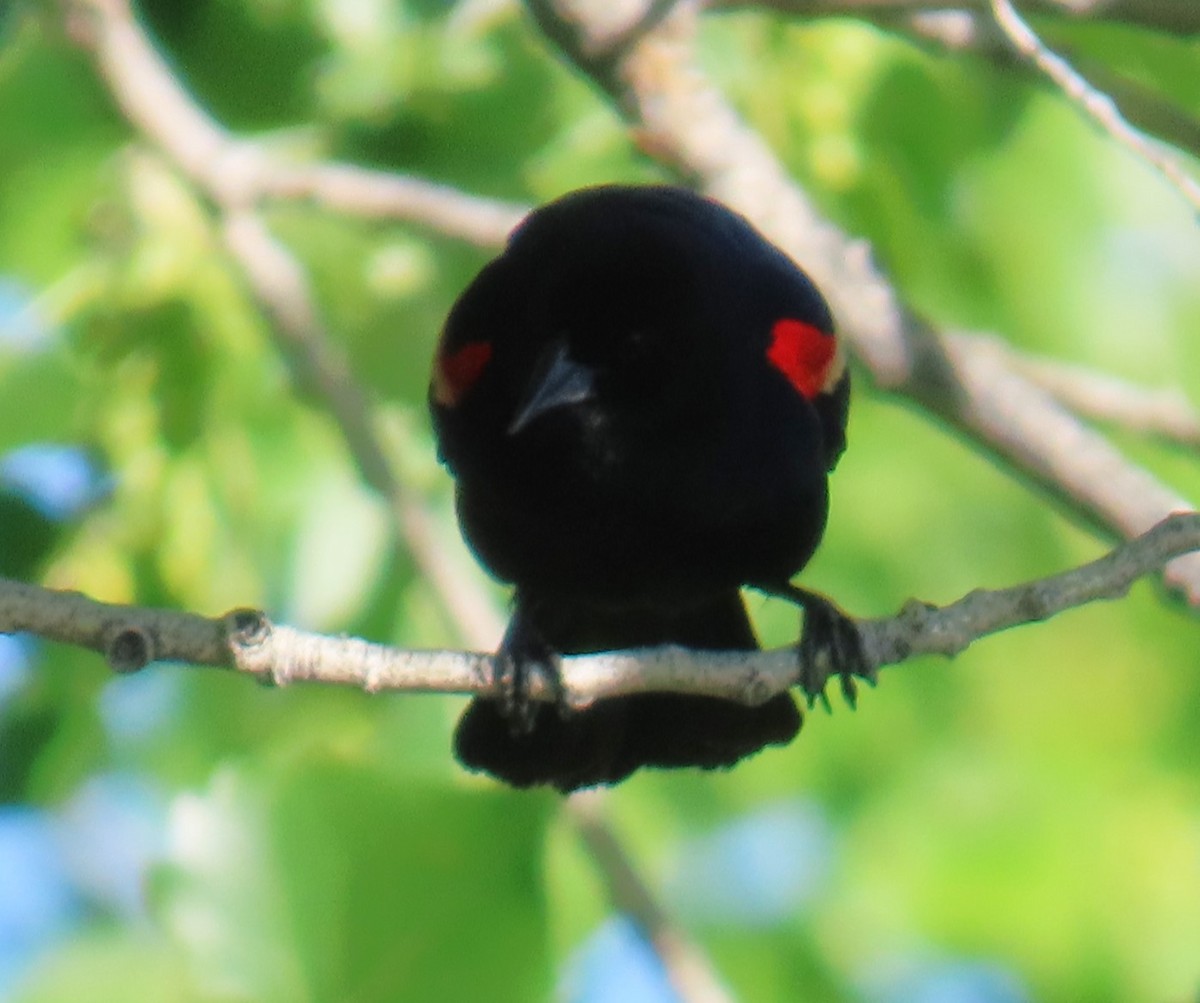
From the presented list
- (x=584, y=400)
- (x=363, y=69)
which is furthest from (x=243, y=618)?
(x=363, y=69)

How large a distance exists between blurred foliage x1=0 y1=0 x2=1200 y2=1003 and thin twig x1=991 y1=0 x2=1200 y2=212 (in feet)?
1.74

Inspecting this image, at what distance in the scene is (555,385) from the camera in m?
3.07

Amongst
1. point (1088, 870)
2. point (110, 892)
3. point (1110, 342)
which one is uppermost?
point (1110, 342)

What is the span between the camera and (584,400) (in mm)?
3160

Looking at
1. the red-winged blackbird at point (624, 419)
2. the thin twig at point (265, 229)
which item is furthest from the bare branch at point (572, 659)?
the thin twig at point (265, 229)

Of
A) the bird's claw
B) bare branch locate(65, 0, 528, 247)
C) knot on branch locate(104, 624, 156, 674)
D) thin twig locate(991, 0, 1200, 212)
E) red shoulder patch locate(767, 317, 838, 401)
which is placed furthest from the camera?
bare branch locate(65, 0, 528, 247)

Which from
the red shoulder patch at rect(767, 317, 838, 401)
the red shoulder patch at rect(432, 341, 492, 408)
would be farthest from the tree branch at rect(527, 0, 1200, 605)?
the red shoulder patch at rect(432, 341, 492, 408)

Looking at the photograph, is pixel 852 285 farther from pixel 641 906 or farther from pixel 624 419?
pixel 641 906

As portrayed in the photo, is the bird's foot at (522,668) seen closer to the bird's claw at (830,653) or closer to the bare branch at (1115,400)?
the bird's claw at (830,653)

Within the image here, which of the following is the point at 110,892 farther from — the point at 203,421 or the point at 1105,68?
the point at 1105,68

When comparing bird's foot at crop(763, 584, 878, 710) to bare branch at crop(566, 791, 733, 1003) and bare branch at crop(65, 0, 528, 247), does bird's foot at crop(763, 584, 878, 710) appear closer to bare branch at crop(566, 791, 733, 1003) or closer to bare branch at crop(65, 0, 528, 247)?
bare branch at crop(566, 791, 733, 1003)

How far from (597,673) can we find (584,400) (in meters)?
0.70

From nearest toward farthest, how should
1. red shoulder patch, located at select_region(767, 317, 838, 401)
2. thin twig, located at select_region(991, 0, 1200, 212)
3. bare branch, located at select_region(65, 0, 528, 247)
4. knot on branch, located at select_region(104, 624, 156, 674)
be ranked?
knot on branch, located at select_region(104, 624, 156, 674), thin twig, located at select_region(991, 0, 1200, 212), red shoulder patch, located at select_region(767, 317, 838, 401), bare branch, located at select_region(65, 0, 528, 247)

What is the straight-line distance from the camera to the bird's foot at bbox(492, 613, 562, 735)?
2.98 m
